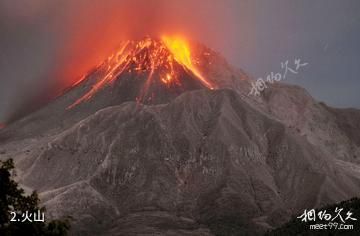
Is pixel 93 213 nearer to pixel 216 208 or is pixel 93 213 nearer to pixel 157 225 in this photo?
pixel 157 225

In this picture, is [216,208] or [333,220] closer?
[333,220]

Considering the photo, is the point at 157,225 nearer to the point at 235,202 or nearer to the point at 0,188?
the point at 235,202

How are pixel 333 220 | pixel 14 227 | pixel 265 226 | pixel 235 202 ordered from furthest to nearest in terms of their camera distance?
pixel 235 202 → pixel 265 226 → pixel 333 220 → pixel 14 227

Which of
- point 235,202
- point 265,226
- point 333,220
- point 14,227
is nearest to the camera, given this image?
point 14,227

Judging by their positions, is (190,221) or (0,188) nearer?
(0,188)

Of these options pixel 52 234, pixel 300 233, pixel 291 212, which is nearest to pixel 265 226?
pixel 291 212

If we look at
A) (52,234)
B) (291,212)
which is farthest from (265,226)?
(52,234)

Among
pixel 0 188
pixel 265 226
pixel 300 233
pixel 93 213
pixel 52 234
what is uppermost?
pixel 93 213

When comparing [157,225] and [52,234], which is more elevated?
[157,225]

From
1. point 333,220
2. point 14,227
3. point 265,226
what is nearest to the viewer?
point 14,227
